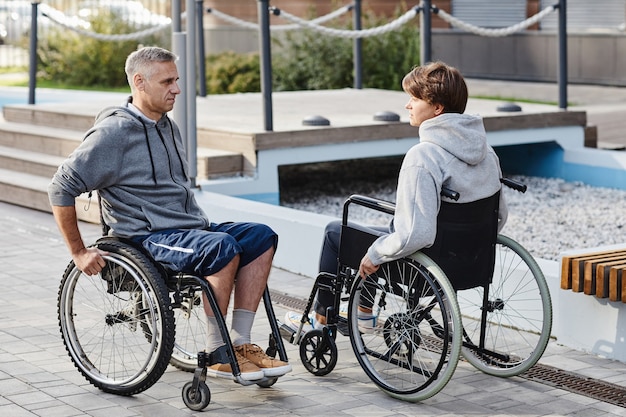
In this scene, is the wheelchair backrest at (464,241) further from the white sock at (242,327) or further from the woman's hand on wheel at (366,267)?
the white sock at (242,327)

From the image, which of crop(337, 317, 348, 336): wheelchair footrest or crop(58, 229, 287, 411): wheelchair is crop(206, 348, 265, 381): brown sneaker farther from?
crop(337, 317, 348, 336): wheelchair footrest

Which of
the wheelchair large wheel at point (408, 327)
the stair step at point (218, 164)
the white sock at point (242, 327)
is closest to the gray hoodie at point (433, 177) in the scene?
the wheelchair large wheel at point (408, 327)

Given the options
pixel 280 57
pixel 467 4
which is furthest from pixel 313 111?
pixel 467 4

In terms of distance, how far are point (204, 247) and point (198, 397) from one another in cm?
57

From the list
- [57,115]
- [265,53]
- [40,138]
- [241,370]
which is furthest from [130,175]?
[57,115]

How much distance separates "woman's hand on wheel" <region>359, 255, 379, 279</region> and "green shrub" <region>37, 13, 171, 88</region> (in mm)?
15396

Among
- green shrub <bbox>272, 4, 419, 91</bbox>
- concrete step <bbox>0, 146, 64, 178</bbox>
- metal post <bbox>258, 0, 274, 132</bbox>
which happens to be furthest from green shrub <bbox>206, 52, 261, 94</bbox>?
metal post <bbox>258, 0, 274, 132</bbox>

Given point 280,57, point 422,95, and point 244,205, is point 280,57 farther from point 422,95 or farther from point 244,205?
point 422,95

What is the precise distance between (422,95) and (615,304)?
1.33 metres

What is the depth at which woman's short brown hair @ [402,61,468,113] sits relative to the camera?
4613 mm

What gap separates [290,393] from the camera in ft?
15.6

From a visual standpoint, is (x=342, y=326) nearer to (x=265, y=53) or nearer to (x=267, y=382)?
(x=267, y=382)

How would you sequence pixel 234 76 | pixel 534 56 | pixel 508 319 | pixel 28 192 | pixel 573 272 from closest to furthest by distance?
pixel 573 272 → pixel 508 319 → pixel 28 192 → pixel 234 76 → pixel 534 56

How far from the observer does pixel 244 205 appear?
24.8ft
